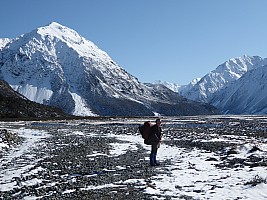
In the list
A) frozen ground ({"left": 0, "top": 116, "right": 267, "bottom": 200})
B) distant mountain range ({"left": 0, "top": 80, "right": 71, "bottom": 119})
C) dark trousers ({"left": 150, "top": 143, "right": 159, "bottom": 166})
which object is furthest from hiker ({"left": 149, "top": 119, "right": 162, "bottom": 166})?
distant mountain range ({"left": 0, "top": 80, "right": 71, "bottom": 119})

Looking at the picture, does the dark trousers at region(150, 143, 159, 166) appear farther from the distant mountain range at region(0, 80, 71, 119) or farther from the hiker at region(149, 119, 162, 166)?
the distant mountain range at region(0, 80, 71, 119)

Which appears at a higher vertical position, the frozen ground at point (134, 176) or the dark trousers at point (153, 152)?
the dark trousers at point (153, 152)

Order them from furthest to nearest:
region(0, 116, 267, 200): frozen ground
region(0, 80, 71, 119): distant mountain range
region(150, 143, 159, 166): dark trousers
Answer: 1. region(0, 80, 71, 119): distant mountain range
2. region(150, 143, 159, 166): dark trousers
3. region(0, 116, 267, 200): frozen ground

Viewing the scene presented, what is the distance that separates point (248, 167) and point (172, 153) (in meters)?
8.95

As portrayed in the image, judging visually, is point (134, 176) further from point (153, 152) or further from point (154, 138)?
point (154, 138)

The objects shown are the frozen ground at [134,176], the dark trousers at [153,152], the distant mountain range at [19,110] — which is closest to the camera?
the frozen ground at [134,176]

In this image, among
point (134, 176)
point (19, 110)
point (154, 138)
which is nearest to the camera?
point (134, 176)

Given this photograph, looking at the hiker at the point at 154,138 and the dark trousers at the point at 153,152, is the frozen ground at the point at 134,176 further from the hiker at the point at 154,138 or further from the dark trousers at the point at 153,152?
the hiker at the point at 154,138

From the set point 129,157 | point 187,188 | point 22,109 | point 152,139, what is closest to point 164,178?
point 187,188

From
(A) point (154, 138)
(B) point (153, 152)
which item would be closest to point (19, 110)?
(B) point (153, 152)

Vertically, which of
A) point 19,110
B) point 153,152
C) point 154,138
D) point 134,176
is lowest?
point 134,176

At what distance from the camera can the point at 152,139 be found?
20766mm

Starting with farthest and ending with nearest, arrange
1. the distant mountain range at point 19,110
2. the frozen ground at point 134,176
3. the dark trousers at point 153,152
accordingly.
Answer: the distant mountain range at point 19,110, the dark trousers at point 153,152, the frozen ground at point 134,176

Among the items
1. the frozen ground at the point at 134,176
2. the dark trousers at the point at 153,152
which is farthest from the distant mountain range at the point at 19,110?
the dark trousers at the point at 153,152
